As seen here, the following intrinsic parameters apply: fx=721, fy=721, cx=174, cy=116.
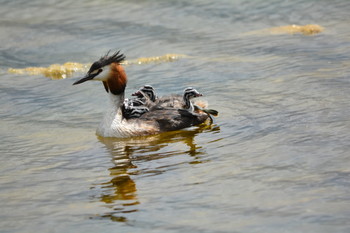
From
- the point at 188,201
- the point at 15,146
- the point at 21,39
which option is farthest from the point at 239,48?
the point at 188,201

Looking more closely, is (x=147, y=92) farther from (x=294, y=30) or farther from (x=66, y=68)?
(x=294, y=30)

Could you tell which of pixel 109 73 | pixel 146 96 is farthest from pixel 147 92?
pixel 109 73

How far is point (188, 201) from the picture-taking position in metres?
6.67

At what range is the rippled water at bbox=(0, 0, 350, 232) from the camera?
6.48 m

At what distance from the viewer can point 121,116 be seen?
984 cm

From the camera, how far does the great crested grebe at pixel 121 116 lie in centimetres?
962

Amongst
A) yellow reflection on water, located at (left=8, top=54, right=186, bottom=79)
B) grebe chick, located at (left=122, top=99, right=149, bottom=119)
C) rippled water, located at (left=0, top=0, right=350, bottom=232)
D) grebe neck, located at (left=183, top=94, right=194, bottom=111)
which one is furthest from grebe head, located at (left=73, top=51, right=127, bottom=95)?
yellow reflection on water, located at (left=8, top=54, right=186, bottom=79)

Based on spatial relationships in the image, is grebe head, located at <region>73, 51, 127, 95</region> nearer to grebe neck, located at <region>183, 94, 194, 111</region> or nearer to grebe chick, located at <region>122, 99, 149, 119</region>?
grebe chick, located at <region>122, 99, 149, 119</region>

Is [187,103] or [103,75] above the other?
[103,75]

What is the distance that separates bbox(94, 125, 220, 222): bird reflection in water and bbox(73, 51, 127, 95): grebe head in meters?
0.80

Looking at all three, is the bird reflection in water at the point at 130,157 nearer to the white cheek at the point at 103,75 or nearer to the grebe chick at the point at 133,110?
the grebe chick at the point at 133,110

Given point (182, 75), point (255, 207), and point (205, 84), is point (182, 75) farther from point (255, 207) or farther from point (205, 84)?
point (255, 207)

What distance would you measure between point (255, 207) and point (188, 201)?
654 mm

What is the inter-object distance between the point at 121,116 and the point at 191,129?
3.19ft
